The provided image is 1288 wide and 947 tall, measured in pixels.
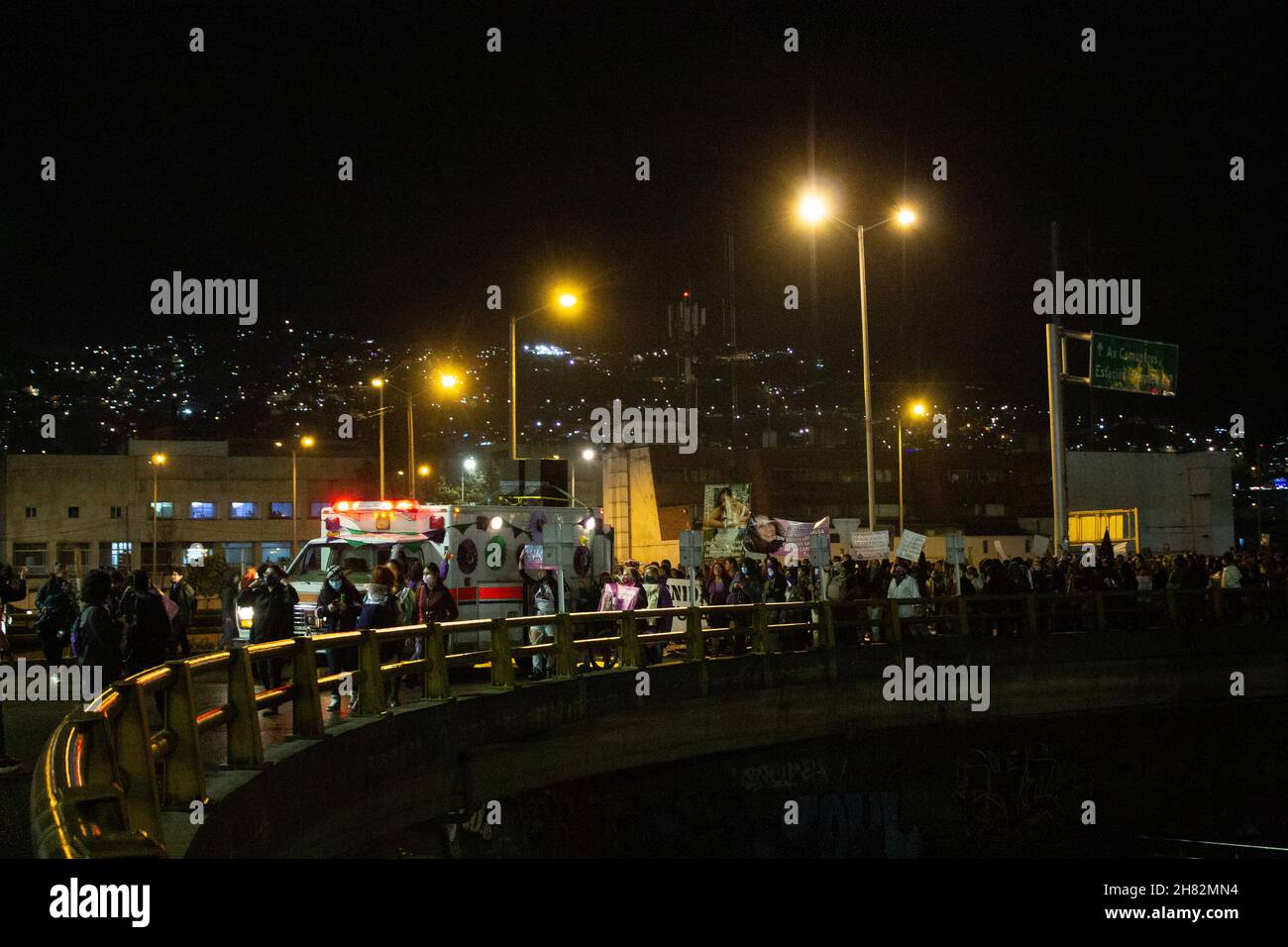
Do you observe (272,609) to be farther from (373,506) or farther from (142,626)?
(373,506)

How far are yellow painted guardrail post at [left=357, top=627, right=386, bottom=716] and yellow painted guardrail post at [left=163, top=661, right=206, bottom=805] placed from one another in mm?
4014

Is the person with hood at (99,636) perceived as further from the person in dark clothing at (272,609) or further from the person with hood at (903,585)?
the person with hood at (903,585)

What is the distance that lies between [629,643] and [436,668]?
14.1ft

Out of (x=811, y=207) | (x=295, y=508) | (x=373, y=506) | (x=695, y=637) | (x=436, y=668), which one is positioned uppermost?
(x=811, y=207)

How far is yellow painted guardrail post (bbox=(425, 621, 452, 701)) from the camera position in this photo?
13.6 metres

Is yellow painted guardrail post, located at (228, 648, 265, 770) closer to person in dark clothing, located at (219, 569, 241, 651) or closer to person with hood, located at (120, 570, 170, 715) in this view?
person with hood, located at (120, 570, 170, 715)

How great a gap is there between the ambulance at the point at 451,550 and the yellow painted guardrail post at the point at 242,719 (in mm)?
10529

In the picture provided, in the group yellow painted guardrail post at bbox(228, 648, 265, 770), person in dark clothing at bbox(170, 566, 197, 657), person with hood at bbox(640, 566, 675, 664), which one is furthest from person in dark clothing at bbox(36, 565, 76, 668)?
person with hood at bbox(640, 566, 675, 664)

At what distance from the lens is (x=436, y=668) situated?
13.7m

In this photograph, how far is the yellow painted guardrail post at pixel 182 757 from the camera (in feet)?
26.1

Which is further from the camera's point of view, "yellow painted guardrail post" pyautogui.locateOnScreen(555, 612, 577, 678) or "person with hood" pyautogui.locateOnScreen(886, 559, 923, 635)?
"person with hood" pyautogui.locateOnScreen(886, 559, 923, 635)

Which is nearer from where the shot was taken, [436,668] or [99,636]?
[99,636]

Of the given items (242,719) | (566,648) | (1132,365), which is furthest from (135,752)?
(1132,365)

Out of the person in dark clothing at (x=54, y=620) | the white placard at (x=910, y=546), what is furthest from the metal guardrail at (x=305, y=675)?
the person in dark clothing at (x=54, y=620)
